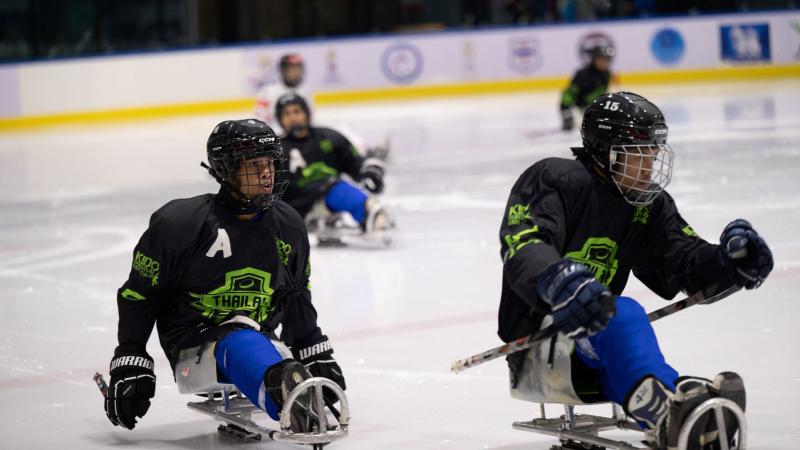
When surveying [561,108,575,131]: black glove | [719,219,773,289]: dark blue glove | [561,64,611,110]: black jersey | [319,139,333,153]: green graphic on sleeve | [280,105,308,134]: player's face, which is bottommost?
[719,219,773,289]: dark blue glove

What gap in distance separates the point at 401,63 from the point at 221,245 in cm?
1458

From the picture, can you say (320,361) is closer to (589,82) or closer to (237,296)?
(237,296)

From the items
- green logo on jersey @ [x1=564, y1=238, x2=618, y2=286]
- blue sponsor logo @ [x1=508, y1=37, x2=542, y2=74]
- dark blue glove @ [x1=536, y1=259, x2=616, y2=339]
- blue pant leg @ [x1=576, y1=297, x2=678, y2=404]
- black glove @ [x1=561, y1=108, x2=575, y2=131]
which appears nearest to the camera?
dark blue glove @ [x1=536, y1=259, x2=616, y2=339]

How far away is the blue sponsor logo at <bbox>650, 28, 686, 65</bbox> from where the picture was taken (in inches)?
689

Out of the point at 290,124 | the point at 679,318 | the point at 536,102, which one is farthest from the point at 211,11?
the point at 679,318

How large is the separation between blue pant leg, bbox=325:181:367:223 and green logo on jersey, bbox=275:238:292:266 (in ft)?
12.6

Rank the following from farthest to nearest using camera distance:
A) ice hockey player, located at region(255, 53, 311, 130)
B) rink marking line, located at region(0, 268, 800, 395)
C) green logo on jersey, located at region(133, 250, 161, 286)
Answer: ice hockey player, located at region(255, 53, 311, 130) < rink marking line, located at region(0, 268, 800, 395) < green logo on jersey, located at region(133, 250, 161, 286)

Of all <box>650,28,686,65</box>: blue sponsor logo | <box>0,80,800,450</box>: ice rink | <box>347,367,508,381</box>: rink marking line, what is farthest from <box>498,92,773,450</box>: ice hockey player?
<box>650,28,686,65</box>: blue sponsor logo

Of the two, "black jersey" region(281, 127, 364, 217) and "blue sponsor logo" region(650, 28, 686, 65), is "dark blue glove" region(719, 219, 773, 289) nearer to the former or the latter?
"black jersey" region(281, 127, 364, 217)

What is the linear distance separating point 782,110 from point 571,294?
1087cm

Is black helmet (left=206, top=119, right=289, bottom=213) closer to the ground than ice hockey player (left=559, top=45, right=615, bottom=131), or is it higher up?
closer to the ground

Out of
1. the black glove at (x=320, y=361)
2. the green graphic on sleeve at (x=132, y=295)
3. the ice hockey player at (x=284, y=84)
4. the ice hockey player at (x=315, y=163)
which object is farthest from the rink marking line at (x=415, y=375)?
the ice hockey player at (x=284, y=84)

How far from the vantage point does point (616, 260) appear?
350 cm

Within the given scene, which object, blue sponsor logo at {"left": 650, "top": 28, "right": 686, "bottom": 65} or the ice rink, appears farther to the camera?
blue sponsor logo at {"left": 650, "top": 28, "right": 686, "bottom": 65}
